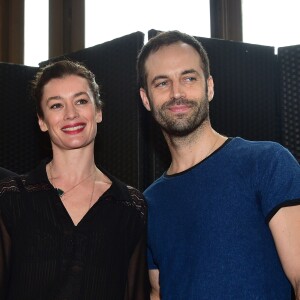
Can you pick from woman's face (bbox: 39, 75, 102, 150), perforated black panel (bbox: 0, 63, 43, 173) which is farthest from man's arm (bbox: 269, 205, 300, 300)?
perforated black panel (bbox: 0, 63, 43, 173)

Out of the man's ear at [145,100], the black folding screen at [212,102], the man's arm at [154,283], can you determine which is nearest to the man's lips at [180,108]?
the man's ear at [145,100]

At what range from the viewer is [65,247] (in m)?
1.45

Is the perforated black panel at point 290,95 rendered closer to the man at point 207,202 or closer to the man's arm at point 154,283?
the man at point 207,202

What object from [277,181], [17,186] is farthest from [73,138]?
[277,181]

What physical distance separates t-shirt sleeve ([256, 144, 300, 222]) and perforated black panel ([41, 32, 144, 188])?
2.16ft

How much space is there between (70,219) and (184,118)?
0.46 metres

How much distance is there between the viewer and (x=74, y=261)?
1449mm

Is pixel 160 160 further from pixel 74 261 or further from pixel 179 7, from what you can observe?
pixel 179 7

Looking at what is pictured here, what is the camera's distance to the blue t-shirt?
1334mm

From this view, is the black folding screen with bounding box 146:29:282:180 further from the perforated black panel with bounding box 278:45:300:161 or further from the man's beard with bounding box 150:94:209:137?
the man's beard with bounding box 150:94:209:137

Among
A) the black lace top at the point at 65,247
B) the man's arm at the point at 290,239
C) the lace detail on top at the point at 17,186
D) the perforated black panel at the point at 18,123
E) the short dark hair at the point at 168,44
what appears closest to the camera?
the man's arm at the point at 290,239

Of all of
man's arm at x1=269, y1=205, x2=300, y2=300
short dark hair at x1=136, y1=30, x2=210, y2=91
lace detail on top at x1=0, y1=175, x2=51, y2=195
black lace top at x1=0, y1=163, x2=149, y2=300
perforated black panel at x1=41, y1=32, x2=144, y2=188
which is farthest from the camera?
perforated black panel at x1=41, y1=32, x2=144, y2=188

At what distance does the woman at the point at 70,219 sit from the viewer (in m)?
1.44

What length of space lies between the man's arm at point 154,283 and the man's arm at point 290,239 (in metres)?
0.49
